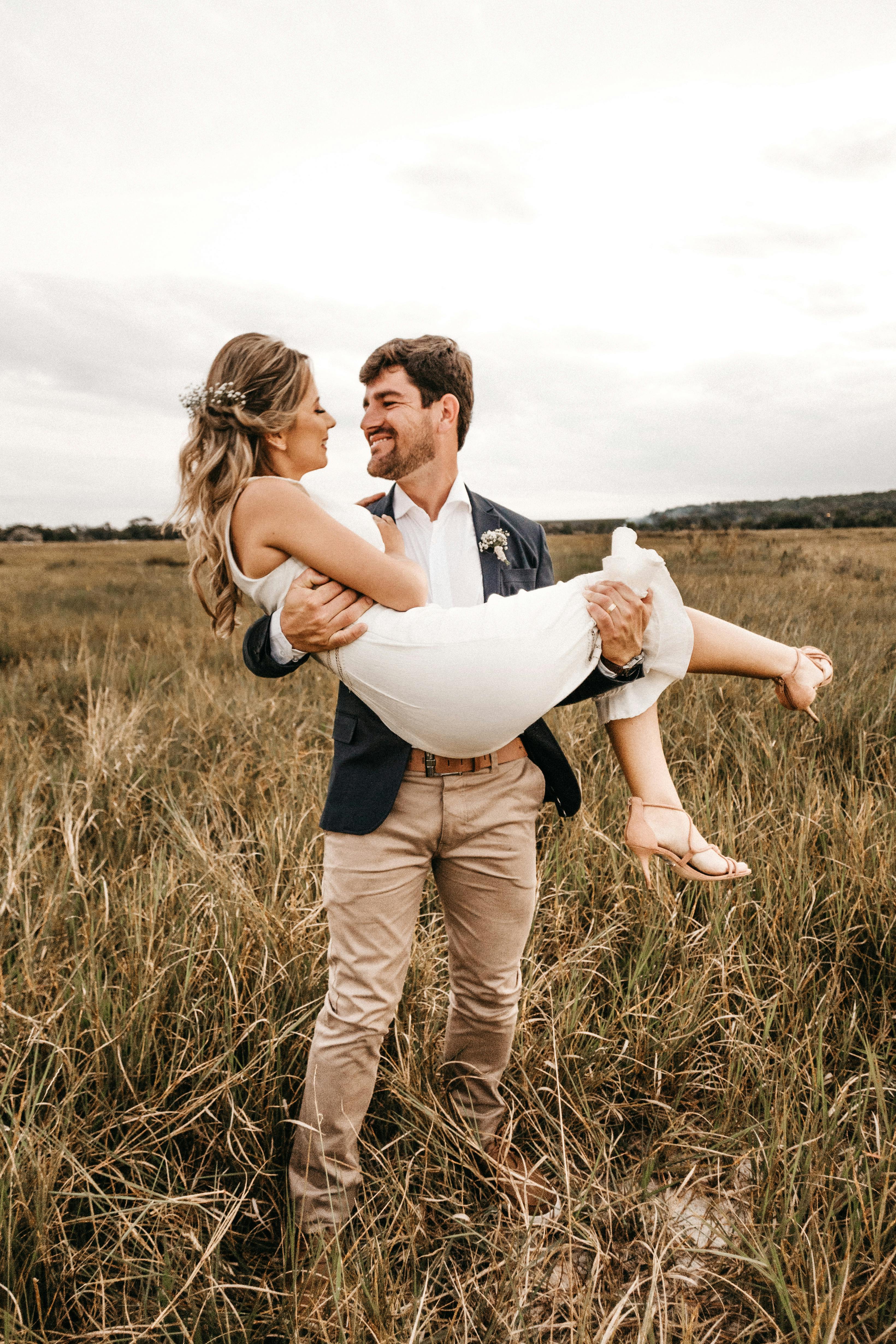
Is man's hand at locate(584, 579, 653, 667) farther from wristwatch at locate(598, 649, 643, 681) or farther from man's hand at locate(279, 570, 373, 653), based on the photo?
man's hand at locate(279, 570, 373, 653)

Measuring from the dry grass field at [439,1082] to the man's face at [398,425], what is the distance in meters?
1.57

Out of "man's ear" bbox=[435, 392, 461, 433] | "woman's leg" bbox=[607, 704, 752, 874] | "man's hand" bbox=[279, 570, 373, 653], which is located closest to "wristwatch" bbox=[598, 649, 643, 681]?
"woman's leg" bbox=[607, 704, 752, 874]

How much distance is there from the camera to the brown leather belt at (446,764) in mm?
2016

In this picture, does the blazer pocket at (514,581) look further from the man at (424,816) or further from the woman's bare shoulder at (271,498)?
the woman's bare shoulder at (271,498)

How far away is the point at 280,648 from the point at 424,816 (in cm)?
61

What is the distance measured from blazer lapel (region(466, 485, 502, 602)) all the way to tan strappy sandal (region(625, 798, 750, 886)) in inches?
30.3

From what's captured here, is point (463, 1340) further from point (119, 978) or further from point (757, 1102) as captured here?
point (119, 978)

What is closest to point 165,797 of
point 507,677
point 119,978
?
point 119,978

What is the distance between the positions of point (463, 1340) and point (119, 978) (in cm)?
157

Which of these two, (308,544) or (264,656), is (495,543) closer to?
(308,544)

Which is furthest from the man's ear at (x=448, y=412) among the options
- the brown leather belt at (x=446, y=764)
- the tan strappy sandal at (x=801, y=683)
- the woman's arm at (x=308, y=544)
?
the tan strappy sandal at (x=801, y=683)

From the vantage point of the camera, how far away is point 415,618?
1.90 metres

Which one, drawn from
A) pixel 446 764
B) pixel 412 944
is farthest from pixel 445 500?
pixel 412 944

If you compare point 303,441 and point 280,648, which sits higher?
point 303,441
